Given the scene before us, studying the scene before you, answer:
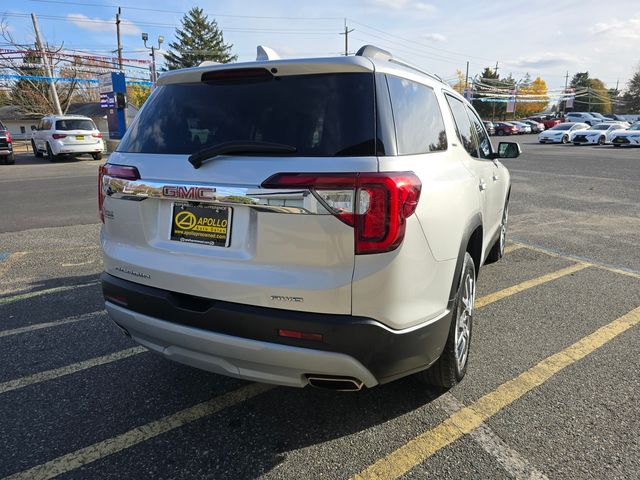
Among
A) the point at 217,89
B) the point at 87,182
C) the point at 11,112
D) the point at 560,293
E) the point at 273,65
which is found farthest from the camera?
the point at 11,112

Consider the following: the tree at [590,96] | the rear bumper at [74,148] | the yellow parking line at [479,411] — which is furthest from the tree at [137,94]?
the tree at [590,96]

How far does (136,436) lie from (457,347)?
6.05ft

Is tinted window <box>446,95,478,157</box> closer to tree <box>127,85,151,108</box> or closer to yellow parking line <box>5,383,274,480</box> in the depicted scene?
yellow parking line <box>5,383,274,480</box>

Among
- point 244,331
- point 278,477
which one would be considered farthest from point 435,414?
point 244,331

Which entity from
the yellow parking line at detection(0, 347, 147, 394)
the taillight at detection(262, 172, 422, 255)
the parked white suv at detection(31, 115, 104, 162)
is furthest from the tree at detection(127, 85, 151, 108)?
the taillight at detection(262, 172, 422, 255)

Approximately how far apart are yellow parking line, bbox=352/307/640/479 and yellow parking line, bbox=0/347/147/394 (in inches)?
77.4

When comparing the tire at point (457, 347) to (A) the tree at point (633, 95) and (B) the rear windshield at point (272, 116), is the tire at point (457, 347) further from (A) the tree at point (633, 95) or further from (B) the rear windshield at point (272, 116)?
(A) the tree at point (633, 95)

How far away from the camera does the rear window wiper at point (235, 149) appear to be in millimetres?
2137

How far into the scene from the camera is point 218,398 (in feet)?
9.34

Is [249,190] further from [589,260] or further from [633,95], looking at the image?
[633,95]

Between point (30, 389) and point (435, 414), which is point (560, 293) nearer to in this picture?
point (435, 414)

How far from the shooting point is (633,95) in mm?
96500

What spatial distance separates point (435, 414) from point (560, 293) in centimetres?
253

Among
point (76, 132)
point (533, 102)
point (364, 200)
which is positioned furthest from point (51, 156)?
point (533, 102)
